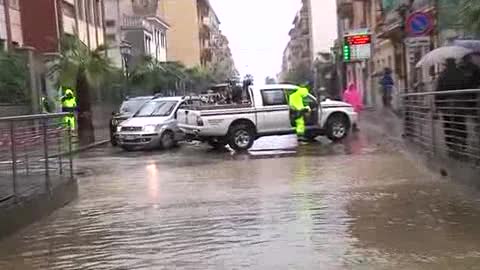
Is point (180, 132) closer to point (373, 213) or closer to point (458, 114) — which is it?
point (458, 114)

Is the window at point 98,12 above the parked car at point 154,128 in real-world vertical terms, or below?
above

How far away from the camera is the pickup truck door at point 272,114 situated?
71.7 ft

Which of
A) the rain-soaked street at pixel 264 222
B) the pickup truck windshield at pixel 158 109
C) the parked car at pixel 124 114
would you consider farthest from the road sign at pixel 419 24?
the parked car at pixel 124 114

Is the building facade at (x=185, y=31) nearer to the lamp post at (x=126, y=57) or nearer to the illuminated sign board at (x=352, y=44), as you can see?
the lamp post at (x=126, y=57)

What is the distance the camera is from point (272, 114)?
72.1ft

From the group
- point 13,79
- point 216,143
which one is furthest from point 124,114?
point 216,143

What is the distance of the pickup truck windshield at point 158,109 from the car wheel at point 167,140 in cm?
68

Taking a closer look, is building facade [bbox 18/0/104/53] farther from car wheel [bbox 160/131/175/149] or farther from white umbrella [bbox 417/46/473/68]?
white umbrella [bbox 417/46/473/68]

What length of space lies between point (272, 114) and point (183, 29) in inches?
3144

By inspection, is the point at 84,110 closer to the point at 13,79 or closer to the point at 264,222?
the point at 13,79

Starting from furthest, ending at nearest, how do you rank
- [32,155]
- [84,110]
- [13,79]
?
[84,110], [13,79], [32,155]

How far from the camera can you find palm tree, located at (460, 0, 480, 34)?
43.7ft

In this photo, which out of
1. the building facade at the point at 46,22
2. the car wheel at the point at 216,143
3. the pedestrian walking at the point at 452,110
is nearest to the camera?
the pedestrian walking at the point at 452,110

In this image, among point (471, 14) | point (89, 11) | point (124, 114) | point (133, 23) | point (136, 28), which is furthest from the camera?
point (133, 23)
